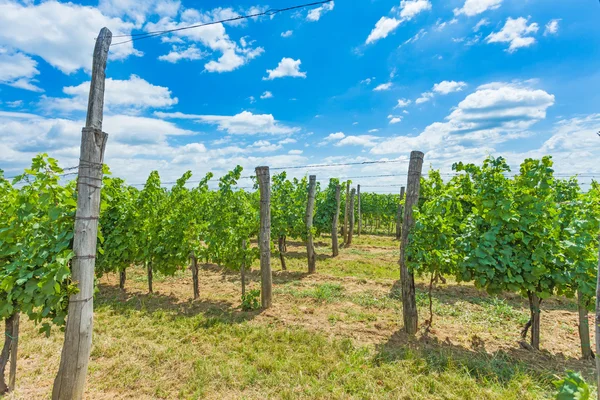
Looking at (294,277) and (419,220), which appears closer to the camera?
(419,220)

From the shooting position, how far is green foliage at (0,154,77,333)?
3100 mm

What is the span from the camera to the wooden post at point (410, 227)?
17.7 ft

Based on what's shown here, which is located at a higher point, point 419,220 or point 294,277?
point 419,220

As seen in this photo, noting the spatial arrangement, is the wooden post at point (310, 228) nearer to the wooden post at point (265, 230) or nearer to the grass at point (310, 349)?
the grass at point (310, 349)

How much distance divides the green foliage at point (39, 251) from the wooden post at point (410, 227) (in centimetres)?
485

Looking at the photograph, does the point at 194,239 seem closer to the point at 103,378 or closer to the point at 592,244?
the point at 103,378

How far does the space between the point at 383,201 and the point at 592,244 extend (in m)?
20.4

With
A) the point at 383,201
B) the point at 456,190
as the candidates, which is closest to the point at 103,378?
the point at 456,190

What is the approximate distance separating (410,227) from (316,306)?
311cm

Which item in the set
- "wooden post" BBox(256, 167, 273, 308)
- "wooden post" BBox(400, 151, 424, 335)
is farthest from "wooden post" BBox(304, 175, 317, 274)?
"wooden post" BBox(400, 151, 424, 335)

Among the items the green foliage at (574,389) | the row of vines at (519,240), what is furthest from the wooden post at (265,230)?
the green foliage at (574,389)

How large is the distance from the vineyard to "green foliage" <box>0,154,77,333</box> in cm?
2

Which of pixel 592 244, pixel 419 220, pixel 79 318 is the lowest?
pixel 79 318

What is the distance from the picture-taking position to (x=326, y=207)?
16953 millimetres
